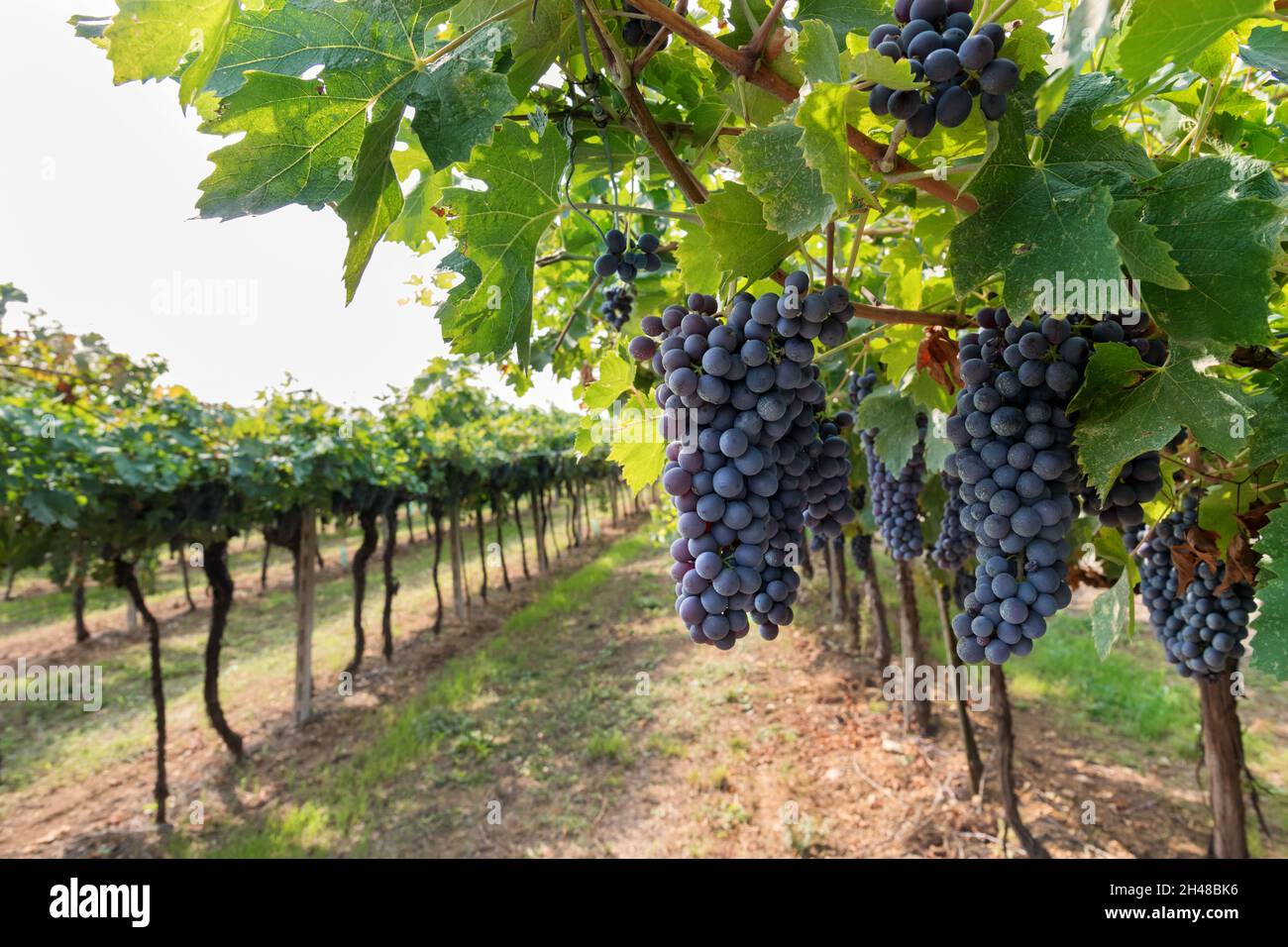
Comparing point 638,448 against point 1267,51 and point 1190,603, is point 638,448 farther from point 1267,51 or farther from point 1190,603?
point 1190,603

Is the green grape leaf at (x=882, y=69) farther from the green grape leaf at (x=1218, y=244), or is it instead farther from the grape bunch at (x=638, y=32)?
the grape bunch at (x=638, y=32)

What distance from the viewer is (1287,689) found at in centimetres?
694

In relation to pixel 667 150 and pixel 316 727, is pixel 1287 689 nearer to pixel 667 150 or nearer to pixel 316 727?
pixel 667 150

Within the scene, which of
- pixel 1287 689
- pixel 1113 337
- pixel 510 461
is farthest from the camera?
pixel 510 461

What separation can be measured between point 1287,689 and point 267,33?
9.97 m

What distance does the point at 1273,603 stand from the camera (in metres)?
0.98

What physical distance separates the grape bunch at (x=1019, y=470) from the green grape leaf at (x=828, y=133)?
1.51 feet

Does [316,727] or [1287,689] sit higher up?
[1287,689]

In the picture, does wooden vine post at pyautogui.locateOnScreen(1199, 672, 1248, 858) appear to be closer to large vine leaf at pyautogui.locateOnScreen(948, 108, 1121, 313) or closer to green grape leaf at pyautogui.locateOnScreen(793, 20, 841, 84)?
large vine leaf at pyautogui.locateOnScreen(948, 108, 1121, 313)

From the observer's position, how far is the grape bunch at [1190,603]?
1.72 meters

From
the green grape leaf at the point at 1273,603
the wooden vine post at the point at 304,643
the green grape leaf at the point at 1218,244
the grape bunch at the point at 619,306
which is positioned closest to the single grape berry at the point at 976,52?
the green grape leaf at the point at 1218,244
